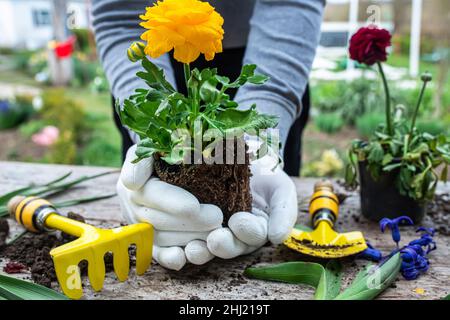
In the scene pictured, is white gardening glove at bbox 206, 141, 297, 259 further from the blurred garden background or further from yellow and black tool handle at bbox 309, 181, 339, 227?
the blurred garden background

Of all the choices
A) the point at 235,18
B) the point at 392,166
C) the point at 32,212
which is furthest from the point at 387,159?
the point at 32,212

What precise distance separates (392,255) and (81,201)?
597 millimetres

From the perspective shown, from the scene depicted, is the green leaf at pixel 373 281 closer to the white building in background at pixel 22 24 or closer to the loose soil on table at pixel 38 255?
the loose soil on table at pixel 38 255

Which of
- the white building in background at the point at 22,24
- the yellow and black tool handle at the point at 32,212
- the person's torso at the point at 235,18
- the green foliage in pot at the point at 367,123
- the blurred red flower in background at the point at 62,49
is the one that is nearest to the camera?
the yellow and black tool handle at the point at 32,212

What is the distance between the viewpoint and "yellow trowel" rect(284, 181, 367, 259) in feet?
2.48

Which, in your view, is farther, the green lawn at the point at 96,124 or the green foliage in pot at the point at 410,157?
the green lawn at the point at 96,124

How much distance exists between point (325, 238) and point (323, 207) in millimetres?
91

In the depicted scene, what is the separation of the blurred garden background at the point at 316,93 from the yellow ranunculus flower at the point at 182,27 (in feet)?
5.72

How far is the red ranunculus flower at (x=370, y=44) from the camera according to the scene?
2.90 feet

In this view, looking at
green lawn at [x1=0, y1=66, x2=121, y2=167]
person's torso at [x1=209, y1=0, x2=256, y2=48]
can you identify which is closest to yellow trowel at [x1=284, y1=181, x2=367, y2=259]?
person's torso at [x1=209, y1=0, x2=256, y2=48]

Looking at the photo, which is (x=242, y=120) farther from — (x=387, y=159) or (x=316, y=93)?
(x=316, y=93)

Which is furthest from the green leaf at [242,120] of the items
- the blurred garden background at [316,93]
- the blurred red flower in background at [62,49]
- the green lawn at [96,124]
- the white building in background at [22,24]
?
the white building in background at [22,24]

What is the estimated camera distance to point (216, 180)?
697mm
